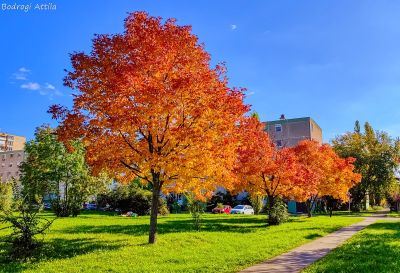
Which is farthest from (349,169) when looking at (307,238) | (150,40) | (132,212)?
(150,40)

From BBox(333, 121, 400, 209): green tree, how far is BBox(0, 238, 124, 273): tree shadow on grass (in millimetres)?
53246

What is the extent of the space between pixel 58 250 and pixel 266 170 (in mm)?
15262

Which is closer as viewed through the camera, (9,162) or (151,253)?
(151,253)

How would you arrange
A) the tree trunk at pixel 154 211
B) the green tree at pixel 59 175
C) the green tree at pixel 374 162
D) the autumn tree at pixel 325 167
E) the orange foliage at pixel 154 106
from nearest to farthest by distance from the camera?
the orange foliage at pixel 154 106 < the tree trunk at pixel 154 211 < the autumn tree at pixel 325 167 < the green tree at pixel 59 175 < the green tree at pixel 374 162

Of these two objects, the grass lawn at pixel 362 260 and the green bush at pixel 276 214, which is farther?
the green bush at pixel 276 214

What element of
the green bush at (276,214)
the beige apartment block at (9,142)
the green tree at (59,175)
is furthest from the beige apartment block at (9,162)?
the green bush at (276,214)

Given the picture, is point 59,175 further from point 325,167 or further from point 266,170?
point 325,167

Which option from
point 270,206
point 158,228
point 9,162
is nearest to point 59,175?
point 158,228

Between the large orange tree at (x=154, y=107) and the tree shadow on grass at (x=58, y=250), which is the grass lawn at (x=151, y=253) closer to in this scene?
the tree shadow on grass at (x=58, y=250)

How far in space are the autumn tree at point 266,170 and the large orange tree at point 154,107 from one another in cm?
925

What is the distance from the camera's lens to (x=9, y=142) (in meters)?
145

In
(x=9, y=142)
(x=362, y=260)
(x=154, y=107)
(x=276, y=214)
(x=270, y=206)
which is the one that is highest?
(x=9, y=142)

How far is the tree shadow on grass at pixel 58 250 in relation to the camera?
11475mm

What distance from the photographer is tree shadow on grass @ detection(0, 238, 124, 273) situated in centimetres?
1148
